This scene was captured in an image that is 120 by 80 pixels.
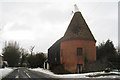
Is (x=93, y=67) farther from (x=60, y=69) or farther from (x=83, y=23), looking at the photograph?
(x=83, y=23)

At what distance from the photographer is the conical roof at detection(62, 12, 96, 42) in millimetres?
32469

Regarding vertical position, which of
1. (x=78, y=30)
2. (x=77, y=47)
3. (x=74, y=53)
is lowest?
(x=74, y=53)

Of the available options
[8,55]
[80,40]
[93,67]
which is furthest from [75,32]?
[8,55]

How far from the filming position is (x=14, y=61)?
79.9 meters

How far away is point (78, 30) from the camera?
33.0 m

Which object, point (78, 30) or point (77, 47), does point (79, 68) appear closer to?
point (77, 47)

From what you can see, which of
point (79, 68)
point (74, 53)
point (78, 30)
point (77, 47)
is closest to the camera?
point (79, 68)

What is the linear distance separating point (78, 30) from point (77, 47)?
3552 millimetres

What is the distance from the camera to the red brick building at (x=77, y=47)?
31328mm

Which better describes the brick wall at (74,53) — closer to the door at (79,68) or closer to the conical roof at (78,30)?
the door at (79,68)

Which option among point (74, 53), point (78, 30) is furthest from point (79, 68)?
point (78, 30)

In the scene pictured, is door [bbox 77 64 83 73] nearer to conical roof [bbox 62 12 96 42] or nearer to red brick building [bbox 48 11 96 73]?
red brick building [bbox 48 11 96 73]

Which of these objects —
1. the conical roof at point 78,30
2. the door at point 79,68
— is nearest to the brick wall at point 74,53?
the door at point 79,68

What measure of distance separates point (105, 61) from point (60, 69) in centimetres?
880
